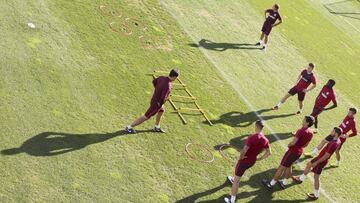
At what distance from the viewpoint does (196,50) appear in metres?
20.4

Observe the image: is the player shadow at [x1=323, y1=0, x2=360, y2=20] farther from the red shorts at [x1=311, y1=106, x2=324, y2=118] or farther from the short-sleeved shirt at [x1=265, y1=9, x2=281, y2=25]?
the red shorts at [x1=311, y1=106, x2=324, y2=118]

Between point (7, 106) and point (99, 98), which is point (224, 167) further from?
point (7, 106)

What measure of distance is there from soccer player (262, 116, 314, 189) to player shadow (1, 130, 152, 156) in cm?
475

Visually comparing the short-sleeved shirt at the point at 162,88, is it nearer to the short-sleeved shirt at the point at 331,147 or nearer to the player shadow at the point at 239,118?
the player shadow at the point at 239,118

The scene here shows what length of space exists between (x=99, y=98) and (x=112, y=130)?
4.82 feet

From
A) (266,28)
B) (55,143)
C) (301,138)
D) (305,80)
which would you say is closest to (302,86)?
(305,80)

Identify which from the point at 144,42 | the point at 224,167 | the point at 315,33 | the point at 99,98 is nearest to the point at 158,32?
the point at 144,42

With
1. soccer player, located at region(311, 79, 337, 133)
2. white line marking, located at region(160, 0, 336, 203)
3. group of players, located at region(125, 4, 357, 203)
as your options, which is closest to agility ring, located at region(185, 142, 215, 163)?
group of players, located at region(125, 4, 357, 203)

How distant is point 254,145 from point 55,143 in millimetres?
5104

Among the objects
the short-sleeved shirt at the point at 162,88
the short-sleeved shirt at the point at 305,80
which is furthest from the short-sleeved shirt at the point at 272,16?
the short-sleeved shirt at the point at 162,88

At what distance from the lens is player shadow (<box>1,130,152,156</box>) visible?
13086 millimetres

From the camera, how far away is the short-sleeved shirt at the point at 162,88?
1409 centimetres

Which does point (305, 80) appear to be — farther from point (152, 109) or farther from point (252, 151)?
point (152, 109)

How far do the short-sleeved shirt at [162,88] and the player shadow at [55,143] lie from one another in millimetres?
1702
